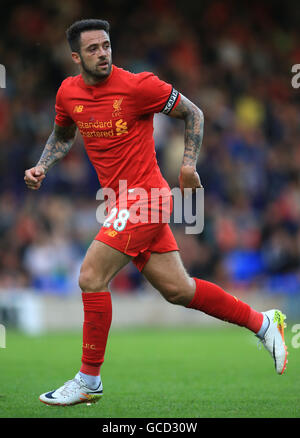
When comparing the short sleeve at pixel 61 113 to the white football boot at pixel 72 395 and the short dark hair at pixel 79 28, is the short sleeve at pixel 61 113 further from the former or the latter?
the white football boot at pixel 72 395

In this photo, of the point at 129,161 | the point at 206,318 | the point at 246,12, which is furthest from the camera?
the point at 246,12

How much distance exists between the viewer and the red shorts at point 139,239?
16.3 ft

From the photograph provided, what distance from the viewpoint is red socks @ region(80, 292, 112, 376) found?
195 inches

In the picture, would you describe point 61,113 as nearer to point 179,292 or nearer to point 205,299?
point 179,292

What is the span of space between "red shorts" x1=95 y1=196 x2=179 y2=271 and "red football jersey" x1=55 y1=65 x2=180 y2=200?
27cm

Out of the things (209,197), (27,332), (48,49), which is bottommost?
(27,332)

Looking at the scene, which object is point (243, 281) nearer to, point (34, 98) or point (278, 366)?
point (34, 98)

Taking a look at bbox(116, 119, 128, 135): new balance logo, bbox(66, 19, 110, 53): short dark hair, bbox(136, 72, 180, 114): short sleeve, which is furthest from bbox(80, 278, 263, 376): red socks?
bbox(66, 19, 110, 53): short dark hair

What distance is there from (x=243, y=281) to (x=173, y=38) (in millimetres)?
5746

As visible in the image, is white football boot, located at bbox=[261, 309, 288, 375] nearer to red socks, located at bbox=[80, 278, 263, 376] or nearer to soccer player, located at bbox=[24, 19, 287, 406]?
soccer player, located at bbox=[24, 19, 287, 406]

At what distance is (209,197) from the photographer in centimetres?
1386

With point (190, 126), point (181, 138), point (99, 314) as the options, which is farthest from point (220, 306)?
point (181, 138)

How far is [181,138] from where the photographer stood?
14266mm
